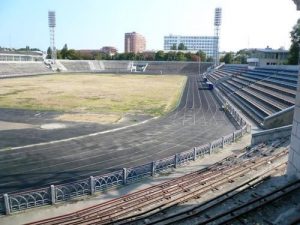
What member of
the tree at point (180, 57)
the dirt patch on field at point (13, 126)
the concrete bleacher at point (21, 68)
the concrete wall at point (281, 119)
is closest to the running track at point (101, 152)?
the concrete wall at point (281, 119)

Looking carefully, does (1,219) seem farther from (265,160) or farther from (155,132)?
(155,132)

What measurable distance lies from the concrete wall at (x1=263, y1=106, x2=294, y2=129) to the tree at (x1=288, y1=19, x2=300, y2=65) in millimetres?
55949

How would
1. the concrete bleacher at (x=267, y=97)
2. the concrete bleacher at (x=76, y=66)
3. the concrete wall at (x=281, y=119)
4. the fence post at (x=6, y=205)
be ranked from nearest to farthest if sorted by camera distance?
1. the fence post at (x=6, y=205)
2. the concrete wall at (x=281, y=119)
3. the concrete bleacher at (x=267, y=97)
4. the concrete bleacher at (x=76, y=66)

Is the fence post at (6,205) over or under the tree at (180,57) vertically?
under

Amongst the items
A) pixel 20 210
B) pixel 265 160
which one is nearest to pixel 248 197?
pixel 265 160

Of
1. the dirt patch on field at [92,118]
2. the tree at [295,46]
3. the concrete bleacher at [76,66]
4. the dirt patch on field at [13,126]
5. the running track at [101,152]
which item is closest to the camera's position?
the running track at [101,152]

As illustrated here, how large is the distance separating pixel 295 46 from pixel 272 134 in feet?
216

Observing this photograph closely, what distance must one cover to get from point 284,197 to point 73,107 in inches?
1310

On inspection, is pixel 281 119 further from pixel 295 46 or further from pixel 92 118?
pixel 295 46

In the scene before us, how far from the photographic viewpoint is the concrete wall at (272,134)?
23312 mm

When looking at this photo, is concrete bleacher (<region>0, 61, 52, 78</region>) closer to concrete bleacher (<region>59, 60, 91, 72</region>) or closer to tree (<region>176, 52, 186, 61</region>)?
concrete bleacher (<region>59, 60, 91, 72</region>)

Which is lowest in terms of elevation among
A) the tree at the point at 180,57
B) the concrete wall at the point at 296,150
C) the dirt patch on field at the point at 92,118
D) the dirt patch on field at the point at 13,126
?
the dirt patch on field at the point at 13,126

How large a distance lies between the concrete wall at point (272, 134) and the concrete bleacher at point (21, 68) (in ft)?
283

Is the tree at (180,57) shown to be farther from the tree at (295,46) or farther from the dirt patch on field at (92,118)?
the dirt patch on field at (92,118)
